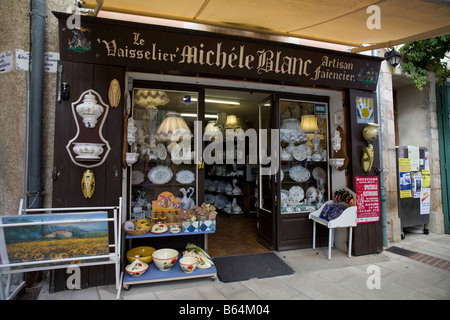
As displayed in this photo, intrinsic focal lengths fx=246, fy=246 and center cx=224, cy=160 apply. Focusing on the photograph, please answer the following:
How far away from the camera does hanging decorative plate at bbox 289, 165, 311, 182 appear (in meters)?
4.79

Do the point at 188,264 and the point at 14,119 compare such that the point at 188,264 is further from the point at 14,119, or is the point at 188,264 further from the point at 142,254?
the point at 14,119

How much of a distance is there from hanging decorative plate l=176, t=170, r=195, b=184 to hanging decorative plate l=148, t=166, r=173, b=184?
132 mm

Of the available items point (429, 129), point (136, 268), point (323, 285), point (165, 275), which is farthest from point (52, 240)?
point (429, 129)

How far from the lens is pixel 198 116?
411cm

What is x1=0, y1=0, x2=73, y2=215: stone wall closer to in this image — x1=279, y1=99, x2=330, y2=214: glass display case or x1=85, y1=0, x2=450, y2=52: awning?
x1=85, y1=0, x2=450, y2=52: awning

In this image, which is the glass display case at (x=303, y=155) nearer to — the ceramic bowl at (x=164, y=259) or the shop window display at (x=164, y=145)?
the shop window display at (x=164, y=145)

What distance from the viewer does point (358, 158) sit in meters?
4.35

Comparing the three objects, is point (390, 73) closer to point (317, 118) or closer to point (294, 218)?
point (317, 118)

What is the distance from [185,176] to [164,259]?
1.39 m

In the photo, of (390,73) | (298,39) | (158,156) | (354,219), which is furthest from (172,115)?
(390,73)

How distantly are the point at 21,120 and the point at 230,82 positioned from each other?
3.00m

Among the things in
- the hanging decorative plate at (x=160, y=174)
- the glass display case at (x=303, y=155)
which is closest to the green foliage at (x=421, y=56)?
the glass display case at (x=303, y=155)

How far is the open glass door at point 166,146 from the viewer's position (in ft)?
13.0
